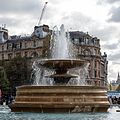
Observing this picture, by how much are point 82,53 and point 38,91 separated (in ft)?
293

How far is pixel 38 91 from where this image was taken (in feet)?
90.3

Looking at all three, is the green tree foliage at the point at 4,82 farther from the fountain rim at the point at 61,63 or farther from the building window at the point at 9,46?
the fountain rim at the point at 61,63

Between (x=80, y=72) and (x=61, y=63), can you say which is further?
(x=80, y=72)

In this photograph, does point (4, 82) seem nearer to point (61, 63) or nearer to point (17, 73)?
point (17, 73)

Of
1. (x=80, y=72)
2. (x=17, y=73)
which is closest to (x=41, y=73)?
(x=80, y=72)

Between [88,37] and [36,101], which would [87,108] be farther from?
[88,37]

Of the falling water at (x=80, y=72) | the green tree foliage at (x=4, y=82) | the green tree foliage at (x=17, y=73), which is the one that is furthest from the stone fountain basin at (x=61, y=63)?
the green tree foliage at (x=17, y=73)

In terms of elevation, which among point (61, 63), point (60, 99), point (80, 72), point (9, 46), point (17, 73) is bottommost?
point (60, 99)

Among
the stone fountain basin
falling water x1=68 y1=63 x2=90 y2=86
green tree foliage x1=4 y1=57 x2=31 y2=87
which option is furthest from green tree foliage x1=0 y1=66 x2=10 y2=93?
the stone fountain basin

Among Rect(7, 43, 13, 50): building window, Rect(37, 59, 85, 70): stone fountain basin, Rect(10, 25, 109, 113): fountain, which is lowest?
Rect(10, 25, 109, 113): fountain

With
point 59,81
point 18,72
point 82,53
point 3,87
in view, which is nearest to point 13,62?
point 18,72

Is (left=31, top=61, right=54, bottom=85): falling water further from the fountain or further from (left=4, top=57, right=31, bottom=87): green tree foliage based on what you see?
(left=4, top=57, right=31, bottom=87): green tree foliage

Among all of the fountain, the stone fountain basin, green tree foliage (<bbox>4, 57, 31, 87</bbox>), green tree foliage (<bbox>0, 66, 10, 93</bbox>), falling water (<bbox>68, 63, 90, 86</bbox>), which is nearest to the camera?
the fountain

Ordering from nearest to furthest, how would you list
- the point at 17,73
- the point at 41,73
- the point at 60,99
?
the point at 60,99 < the point at 41,73 < the point at 17,73
